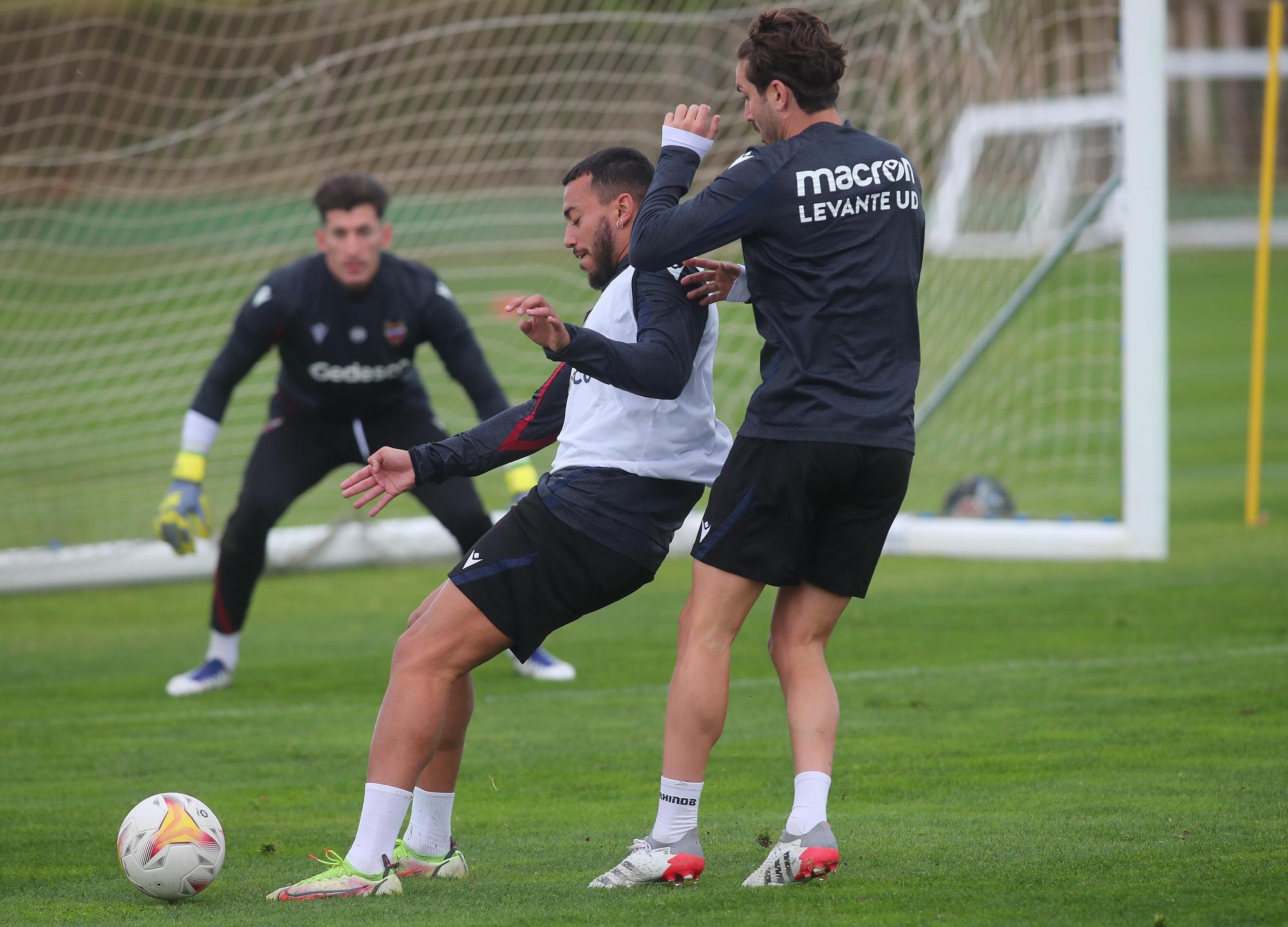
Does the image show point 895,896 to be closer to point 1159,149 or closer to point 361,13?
point 1159,149

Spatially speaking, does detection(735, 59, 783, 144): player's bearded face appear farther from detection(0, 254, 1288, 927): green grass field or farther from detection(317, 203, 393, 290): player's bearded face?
detection(317, 203, 393, 290): player's bearded face

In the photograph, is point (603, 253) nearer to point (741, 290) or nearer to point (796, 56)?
point (741, 290)

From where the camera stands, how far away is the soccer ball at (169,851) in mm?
4375

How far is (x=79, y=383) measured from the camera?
40.0 feet

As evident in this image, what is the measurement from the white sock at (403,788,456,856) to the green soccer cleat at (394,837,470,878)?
2 cm

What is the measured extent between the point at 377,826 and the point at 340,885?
17 cm

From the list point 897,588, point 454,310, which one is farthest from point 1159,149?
point 454,310

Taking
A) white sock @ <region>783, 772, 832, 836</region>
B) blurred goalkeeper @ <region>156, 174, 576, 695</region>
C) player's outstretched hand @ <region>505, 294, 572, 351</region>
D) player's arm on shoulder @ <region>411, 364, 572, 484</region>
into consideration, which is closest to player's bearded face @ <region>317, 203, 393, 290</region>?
blurred goalkeeper @ <region>156, 174, 576, 695</region>

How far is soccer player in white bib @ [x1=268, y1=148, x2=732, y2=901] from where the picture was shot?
427 centimetres

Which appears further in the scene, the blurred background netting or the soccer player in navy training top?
the blurred background netting

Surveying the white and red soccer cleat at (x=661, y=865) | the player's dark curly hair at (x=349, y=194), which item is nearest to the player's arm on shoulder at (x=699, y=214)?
the white and red soccer cleat at (x=661, y=865)

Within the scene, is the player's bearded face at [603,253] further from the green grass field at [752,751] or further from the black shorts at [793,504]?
the green grass field at [752,751]

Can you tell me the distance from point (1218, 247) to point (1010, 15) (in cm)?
2315

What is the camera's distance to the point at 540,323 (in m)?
4.00
